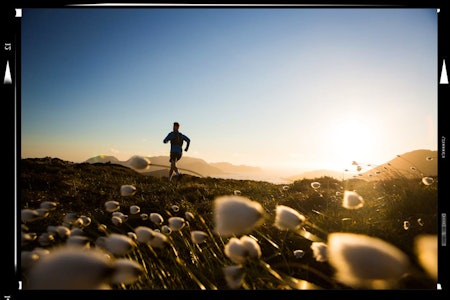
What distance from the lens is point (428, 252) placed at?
2.26m

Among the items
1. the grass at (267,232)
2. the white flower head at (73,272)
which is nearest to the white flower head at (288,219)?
the grass at (267,232)

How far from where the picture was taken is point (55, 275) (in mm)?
1062

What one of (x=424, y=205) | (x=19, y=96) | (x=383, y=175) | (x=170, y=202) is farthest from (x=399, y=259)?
(x=170, y=202)

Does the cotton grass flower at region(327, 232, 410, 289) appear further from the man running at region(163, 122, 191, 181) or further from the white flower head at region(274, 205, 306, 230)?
the man running at region(163, 122, 191, 181)

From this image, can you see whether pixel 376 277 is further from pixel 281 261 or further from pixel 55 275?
pixel 281 261

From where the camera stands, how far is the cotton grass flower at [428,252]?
2.06 meters

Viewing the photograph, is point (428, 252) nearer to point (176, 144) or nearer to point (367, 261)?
point (367, 261)

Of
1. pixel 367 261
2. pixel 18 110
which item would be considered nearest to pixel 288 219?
pixel 367 261

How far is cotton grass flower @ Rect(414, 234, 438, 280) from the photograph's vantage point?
6.76ft

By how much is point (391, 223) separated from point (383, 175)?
1.10 m

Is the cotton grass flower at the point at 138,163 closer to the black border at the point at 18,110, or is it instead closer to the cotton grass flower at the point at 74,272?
the cotton grass flower at the point at 74,272

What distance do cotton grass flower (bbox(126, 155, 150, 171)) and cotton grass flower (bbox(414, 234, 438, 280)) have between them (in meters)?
1.87

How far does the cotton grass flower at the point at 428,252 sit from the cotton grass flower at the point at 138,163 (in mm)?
1874

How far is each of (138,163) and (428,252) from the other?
81.7 inches
